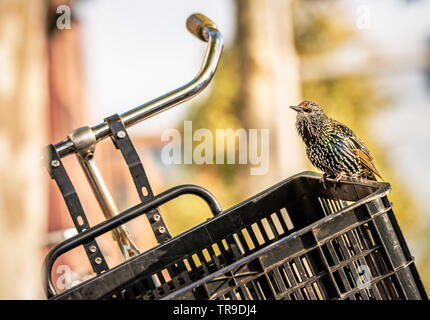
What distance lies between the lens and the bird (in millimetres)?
961

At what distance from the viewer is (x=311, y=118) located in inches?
39.2

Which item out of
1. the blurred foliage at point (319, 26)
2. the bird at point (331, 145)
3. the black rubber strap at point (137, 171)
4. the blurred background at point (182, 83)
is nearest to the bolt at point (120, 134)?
the black rubber strap at point (137, 171)

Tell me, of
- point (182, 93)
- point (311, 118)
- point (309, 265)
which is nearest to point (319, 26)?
point (311, 118)

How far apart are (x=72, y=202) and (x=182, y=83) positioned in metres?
1.01

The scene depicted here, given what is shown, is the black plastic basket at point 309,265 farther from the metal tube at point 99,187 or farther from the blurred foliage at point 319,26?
the blurred foliage at point 319,26

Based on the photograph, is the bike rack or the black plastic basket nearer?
the black plastic basket

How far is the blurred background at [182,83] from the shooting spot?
1.46 metres

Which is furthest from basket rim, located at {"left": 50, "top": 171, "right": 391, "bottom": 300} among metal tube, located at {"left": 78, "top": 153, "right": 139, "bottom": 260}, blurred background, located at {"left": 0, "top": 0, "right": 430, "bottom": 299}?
blurred background, located at {"left": 0, "top": 0, "right": 430, "bottom": 299}

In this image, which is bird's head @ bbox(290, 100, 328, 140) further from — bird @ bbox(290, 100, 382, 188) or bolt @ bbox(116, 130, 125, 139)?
bolt @ bbox(116, 130, 125, 139)

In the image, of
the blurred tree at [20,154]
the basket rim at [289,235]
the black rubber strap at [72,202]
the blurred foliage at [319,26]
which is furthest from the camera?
the blurred foliage at [319,26]

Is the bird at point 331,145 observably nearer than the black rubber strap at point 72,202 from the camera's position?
No

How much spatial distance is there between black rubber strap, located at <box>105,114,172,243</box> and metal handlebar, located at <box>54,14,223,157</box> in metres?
0.01

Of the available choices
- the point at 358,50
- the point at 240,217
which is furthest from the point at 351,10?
the point at 240,217
